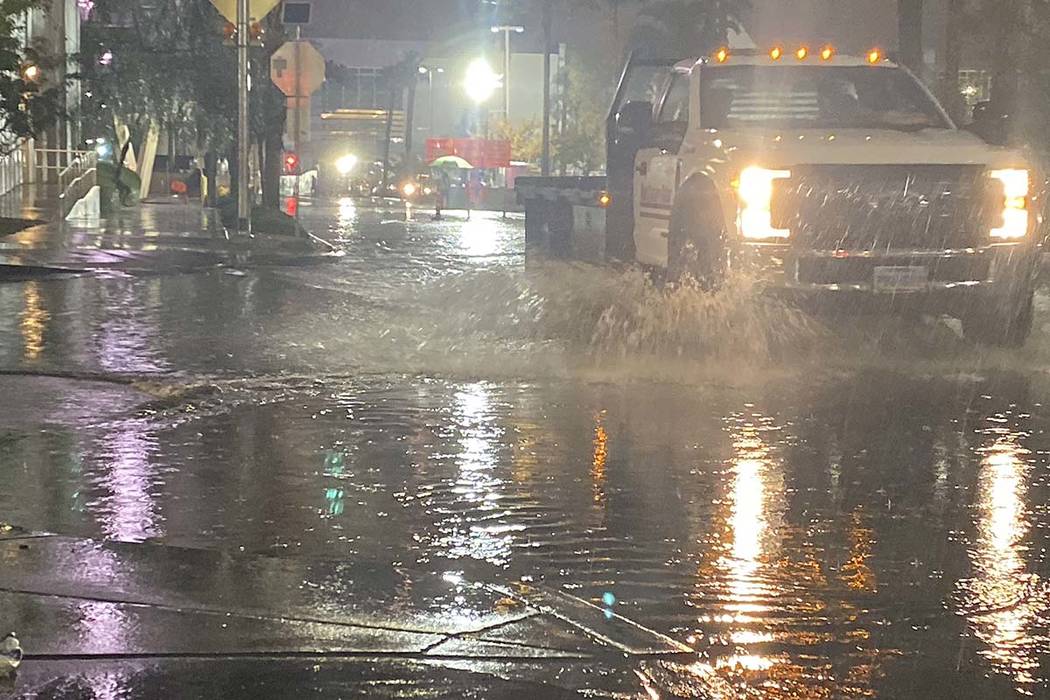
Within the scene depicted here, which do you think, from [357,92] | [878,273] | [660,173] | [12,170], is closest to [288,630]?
[878,273]

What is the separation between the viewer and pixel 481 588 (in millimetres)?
5746

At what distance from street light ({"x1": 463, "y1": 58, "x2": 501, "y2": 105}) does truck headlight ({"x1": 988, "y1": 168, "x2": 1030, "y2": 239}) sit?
234ft

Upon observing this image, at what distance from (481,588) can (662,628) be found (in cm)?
72

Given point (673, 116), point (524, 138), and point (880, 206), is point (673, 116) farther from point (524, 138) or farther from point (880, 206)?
point (524, 138)

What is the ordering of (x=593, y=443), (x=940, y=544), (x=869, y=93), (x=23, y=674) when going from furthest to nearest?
(x=869, y=93) < (x=593, y=443) < (x=940, y=544) < (x=23, y=674)

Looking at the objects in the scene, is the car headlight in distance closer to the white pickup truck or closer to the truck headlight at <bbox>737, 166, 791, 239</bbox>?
the white pickup truck

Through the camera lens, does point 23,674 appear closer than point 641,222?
Yes

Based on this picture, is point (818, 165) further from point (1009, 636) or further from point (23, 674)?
point (23, 674)

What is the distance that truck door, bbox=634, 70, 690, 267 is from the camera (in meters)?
13.0

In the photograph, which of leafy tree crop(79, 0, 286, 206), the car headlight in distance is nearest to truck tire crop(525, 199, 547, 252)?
leafy tree crop(79, 0, 286, 206)

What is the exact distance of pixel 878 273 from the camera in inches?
448

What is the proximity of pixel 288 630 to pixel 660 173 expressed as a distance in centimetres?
857

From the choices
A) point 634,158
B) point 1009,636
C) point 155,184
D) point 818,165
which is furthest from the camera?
point 155,184

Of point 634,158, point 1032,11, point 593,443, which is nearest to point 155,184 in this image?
point 1032,11
